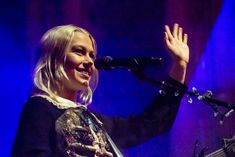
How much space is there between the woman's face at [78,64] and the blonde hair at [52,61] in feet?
0.06

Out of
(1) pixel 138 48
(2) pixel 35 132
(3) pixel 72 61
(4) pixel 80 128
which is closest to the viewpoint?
(2) pixel 35 132

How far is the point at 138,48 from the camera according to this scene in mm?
3068

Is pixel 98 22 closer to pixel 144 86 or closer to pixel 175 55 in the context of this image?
pixel 144 86

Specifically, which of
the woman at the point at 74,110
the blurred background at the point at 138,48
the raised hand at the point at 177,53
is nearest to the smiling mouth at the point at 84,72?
the woman at the point at 74,110

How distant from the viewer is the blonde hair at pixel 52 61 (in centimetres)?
162

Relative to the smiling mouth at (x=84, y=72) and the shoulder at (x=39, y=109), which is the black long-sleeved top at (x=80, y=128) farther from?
the smiling mouth at (x=84, y=72)

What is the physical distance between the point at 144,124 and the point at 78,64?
35 centimetres

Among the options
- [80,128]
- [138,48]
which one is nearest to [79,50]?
[80,128]

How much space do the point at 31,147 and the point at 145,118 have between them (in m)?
0.54

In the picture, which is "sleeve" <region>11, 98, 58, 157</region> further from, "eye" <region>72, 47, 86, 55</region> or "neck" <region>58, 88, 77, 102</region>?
"eye" <region>72, 47, 86, 55</region>

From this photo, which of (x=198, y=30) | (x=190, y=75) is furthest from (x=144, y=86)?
(x=198, y=30)

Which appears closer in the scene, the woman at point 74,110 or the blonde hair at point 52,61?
the woman at point 74,110

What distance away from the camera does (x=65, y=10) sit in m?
2.81

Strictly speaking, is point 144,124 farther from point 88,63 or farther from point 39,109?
point 39,109
